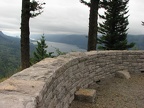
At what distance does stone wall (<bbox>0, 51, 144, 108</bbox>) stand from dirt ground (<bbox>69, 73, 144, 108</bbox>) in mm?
321

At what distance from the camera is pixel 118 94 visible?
22.4ft

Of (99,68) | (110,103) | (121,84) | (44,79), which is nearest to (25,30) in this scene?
(99,68)

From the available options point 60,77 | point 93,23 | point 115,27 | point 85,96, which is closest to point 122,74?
point 85,96

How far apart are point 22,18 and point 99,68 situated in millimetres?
4721

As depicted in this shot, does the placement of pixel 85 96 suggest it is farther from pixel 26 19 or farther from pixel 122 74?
pixel 26 19

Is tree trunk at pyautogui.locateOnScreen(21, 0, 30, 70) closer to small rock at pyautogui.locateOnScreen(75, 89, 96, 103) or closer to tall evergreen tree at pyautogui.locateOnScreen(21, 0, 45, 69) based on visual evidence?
tall evergreen tree at pyautogui.locateOnScreen(21, 0, 45, 69)

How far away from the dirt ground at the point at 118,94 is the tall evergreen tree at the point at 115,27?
14.8 metres

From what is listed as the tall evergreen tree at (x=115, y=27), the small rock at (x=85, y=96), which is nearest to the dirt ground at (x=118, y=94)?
the small rock at (x=85, y=96)

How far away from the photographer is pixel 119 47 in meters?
23.2

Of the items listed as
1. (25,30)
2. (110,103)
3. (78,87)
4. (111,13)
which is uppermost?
(111,13)

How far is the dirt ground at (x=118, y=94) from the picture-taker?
5.95m

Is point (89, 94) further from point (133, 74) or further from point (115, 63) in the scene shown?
point (133, 74)

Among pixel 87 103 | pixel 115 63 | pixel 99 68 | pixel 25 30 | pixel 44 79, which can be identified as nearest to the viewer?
pixel 44 79

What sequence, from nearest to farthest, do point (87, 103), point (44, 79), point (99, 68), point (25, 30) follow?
point (44, 79) < point (87, 103) < point (99, 68) < point (25, 30)
